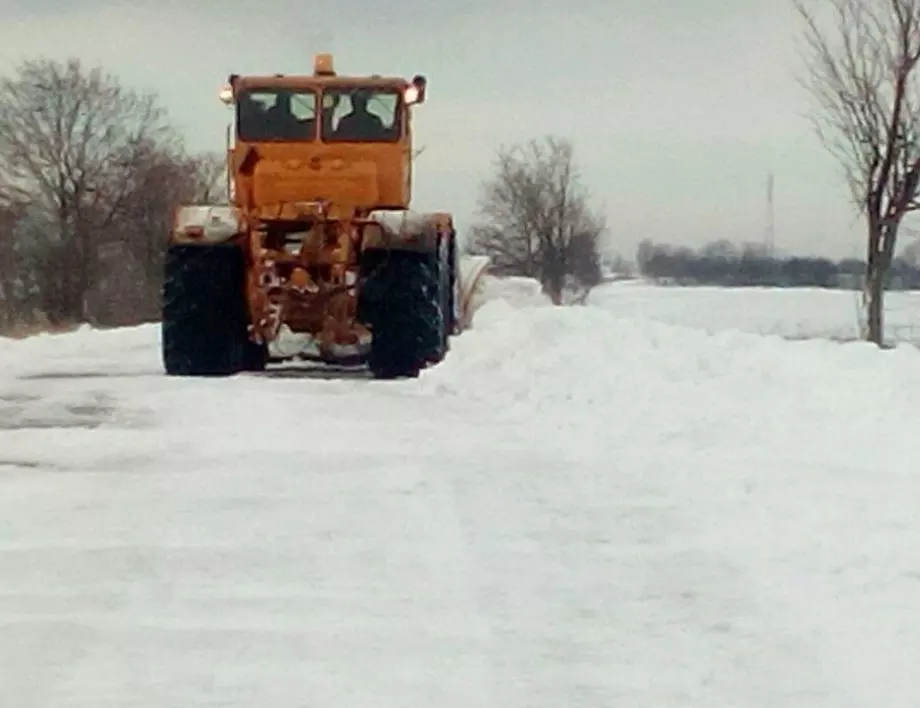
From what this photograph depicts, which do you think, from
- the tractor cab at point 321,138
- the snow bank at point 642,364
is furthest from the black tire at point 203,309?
the snow bank at point 642,364

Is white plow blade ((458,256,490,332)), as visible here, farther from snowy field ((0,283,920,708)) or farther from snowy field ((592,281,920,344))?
snowy field ((0,283,920,708))

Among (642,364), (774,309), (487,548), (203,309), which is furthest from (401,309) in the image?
(774,309)

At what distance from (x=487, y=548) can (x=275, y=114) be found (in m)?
10.7

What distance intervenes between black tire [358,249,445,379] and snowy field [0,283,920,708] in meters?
3.75

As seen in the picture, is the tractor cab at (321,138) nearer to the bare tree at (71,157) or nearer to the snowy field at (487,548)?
the snowy field at (487,548)

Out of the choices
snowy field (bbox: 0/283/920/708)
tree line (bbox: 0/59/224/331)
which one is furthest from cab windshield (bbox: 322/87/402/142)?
tree line (bbox: 0/59/224/331)

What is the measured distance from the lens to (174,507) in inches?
274

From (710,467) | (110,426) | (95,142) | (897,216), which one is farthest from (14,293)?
(710,467)

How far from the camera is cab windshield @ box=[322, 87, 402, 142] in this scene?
16.2m

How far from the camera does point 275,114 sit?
16.2m

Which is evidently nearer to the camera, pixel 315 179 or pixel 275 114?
pixel 315 179

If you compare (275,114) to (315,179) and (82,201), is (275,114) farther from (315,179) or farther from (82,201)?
(82,201)

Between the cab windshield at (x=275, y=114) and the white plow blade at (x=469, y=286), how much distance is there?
Answer: 228 inches

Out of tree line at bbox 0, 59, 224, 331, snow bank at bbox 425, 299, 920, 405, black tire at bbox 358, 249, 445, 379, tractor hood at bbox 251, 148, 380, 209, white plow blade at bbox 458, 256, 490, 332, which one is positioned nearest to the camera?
snow bank at bbox 425, 299, 920, 405
